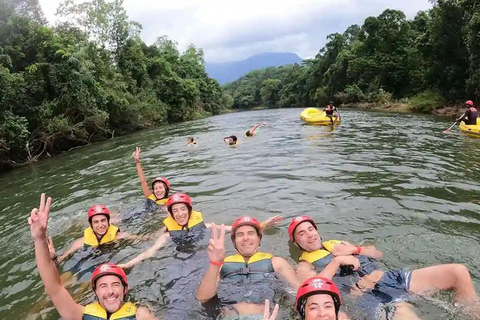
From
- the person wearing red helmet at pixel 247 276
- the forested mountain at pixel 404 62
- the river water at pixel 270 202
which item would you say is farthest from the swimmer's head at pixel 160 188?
the forested mountain at pixel 404 62

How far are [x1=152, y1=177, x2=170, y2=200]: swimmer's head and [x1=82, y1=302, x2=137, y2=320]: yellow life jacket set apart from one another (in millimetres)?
4415

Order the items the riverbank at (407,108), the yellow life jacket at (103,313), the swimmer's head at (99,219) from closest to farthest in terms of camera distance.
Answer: the yellow life jacket at (103,313)
the swimmer's head at (99,219)
the riverbank at (407,108)

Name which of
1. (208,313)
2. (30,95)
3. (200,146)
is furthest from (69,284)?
(30,95)

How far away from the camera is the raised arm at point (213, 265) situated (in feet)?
12.7

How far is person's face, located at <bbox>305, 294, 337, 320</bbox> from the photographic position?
3350 millimetres

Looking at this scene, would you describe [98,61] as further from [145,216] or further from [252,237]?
[252,237]

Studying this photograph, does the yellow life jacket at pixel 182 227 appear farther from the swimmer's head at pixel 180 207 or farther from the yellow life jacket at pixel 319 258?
the yellow life jacket at pixel 319 258

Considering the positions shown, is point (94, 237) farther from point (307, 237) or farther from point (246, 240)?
point (307, 237)

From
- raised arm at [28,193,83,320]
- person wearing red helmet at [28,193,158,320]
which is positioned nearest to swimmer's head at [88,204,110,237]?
person wearing red helmet at [28,193,158,320]

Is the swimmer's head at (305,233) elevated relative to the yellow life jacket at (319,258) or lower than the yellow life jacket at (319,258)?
elevated

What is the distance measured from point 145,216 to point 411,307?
5.85 m

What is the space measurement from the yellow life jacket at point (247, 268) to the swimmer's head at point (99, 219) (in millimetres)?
2713

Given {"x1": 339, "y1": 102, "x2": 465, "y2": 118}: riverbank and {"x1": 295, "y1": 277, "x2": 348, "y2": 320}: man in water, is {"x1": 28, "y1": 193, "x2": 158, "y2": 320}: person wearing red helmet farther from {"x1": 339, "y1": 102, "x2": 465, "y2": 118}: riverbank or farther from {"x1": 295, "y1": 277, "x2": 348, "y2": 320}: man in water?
{"x1": 339, "y1": 102, "x2": 465, "y2": 118}: riverbank

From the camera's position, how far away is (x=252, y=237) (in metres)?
4.97
